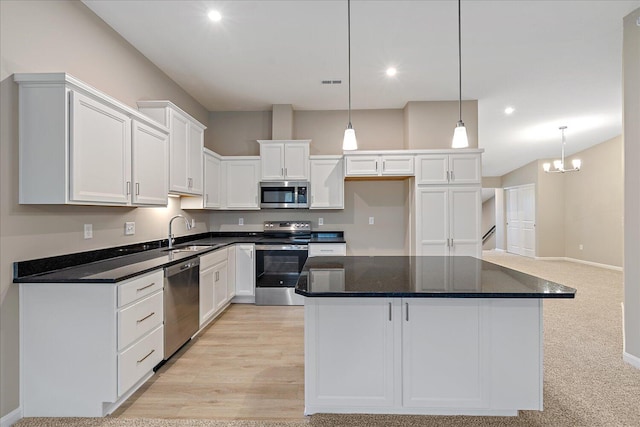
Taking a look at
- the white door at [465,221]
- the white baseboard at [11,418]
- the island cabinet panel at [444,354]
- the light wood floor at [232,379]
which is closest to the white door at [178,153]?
the light wood floor at [232,379]

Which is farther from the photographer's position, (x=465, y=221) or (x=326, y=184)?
(x=326, y=184)

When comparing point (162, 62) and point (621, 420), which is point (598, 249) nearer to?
point (621, 420)

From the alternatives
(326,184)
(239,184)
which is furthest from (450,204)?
(239,184)

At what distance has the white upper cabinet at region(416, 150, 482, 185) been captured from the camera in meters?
4.25

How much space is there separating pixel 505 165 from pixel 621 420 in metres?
8.04

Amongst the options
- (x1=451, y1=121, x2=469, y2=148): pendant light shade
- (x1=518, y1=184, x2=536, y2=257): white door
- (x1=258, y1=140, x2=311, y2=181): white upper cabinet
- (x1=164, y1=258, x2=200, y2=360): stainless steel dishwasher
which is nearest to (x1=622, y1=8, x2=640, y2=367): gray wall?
(x1=451, y1=121, x2=469, y2=148): pendant light shade

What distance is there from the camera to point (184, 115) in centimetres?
348

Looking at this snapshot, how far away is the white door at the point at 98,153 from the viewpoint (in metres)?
2.03

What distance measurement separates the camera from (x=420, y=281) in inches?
74.2

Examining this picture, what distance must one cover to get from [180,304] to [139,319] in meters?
0.61

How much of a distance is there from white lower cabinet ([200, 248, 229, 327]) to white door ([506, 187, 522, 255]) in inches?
343

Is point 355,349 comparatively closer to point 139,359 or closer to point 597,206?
point 139,359

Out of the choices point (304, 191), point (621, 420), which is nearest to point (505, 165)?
point (304, 191)

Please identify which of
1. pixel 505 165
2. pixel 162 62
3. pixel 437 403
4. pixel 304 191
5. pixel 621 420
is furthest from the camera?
pixel 505 165
